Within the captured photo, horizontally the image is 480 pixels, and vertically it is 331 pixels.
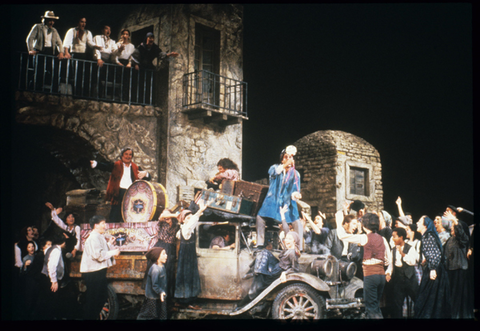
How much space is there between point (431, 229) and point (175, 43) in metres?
5.10

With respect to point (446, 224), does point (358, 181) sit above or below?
above

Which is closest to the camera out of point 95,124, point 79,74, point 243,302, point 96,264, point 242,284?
point 242,284

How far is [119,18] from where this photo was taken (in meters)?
9.33

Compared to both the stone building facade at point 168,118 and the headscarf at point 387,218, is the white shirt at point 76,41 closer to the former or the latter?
the stone building facade at point 168,118

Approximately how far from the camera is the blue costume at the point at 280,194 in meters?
8.48

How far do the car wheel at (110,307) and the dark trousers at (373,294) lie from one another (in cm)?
366

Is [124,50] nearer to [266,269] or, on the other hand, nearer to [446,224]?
[266,269]

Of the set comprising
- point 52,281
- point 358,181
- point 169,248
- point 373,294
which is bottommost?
point 373,294

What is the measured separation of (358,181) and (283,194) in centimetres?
143

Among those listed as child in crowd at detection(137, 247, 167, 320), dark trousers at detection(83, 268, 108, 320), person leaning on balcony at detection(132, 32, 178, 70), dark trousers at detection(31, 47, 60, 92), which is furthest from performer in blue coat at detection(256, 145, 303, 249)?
dark trousers at detection(31, 47, 60, 92)

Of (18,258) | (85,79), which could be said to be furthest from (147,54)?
(18,258)

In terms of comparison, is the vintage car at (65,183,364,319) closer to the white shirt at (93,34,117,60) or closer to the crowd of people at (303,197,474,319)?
the crowd of people at (303,197,474,319)

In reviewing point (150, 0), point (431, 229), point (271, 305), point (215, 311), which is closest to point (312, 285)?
point (271, 305)

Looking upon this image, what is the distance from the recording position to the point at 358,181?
917cm
